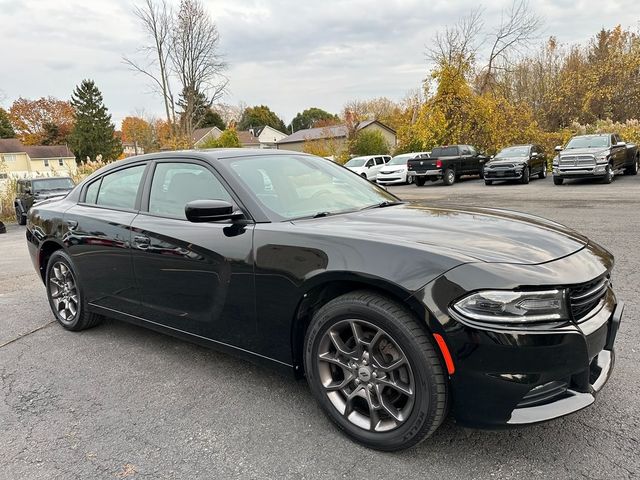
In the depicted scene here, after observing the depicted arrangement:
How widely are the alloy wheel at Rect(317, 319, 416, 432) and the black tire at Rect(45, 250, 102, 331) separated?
8.89 ft

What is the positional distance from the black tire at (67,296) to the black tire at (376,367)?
8.64ft

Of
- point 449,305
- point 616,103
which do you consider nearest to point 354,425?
point 449,305

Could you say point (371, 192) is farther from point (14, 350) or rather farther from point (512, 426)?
point (14, 350)

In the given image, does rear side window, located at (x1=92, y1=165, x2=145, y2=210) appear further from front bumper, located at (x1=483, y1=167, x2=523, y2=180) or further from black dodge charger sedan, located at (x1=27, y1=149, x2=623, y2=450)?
front bumper, located at (x1=483, y1=167, x2=523, y2=180)

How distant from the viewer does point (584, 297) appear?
2.14 m

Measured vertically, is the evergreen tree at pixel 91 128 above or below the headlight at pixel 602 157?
above

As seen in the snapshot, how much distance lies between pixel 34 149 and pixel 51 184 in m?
56.6

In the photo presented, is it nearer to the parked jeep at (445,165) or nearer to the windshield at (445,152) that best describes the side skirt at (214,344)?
the parked jeep at (445,165)

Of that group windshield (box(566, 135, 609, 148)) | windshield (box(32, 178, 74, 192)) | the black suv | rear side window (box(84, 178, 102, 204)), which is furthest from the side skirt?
windshield (box(566, 135, 609, 148))

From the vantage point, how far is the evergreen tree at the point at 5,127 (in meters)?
Result: 65.9

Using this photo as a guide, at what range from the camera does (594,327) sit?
211 centimetres

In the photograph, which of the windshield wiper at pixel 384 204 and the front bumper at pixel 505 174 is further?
the front bumper at pixel 505 174

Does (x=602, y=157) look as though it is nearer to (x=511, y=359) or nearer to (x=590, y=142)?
(x=590, y=142)

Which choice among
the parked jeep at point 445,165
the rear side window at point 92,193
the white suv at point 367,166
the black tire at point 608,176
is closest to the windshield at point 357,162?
the white suv at point 367,166
